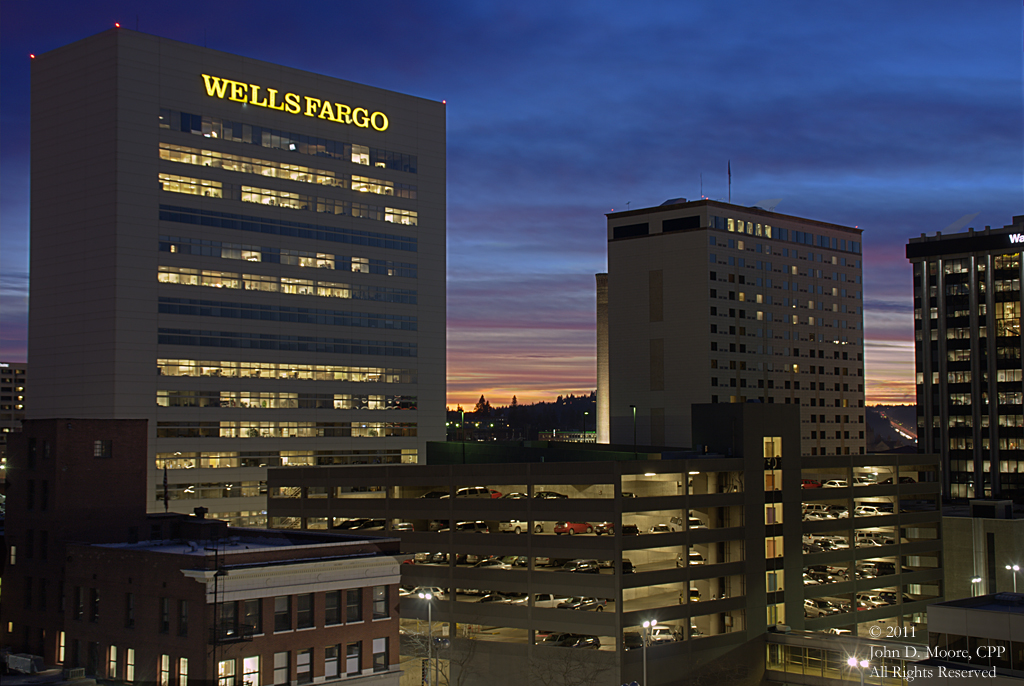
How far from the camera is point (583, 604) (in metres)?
88.0

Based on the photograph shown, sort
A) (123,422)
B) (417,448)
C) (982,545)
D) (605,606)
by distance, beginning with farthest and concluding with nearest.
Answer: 1. (417,448)
2. (982,545)
3. (605,606)
4. (123,422)

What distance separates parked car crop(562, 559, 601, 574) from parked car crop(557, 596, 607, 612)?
2625 mm

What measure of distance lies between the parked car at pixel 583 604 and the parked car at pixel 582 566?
263cm

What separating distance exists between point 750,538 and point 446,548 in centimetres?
3050

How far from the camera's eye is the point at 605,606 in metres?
87.7

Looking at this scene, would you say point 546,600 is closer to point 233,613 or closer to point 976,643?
point 976,643

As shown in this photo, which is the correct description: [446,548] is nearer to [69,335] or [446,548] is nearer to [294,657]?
[294,657]

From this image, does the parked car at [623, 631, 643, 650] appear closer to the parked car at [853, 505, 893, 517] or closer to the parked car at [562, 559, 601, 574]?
the parked car at [562, 559, 601, 574]

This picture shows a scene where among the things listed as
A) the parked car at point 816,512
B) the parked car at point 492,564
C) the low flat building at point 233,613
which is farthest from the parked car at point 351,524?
the parked car at point 816,512

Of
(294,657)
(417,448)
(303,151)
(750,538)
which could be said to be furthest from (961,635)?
(303,151)

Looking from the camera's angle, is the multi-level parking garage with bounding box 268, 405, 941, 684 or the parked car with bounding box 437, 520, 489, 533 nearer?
the multi-level parking garage with bounding box 268, 405, 941, 684

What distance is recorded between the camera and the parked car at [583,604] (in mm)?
87188

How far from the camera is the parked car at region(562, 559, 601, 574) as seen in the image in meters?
87.6

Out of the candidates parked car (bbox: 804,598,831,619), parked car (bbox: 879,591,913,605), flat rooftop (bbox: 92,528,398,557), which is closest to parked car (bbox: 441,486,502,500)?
flat rooftop (bbox: 92,528,398,557)
